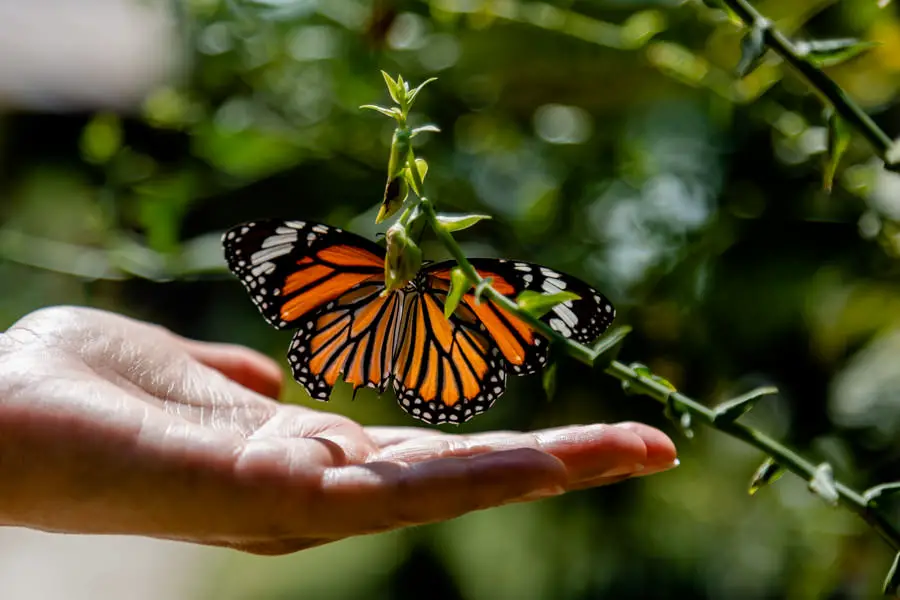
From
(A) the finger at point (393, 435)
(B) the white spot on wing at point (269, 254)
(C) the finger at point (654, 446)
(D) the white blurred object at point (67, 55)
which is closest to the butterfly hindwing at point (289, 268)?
(B) the white spot on wing at point (269, 254)

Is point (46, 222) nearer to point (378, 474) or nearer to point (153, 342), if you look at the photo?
point (153, 342)

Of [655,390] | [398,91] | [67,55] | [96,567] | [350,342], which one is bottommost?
[96,567]

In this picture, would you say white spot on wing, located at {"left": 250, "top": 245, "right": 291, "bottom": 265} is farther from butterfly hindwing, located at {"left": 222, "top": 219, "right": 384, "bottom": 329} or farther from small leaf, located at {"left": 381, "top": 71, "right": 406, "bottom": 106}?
small leaf, located at {"left": 381, "top": 71, "right": 406, "bottom": 106}

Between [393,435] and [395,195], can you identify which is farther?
[393,435]

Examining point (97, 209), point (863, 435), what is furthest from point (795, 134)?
point (97, 209)

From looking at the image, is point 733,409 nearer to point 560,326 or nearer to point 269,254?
point 560,326

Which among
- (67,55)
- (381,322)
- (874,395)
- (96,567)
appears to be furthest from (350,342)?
(67,55)

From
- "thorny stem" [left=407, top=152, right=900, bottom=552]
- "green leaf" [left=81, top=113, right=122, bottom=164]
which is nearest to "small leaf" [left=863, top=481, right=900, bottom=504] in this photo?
"thorny stem" [left=407, top=152, right=900, bottom=552]
